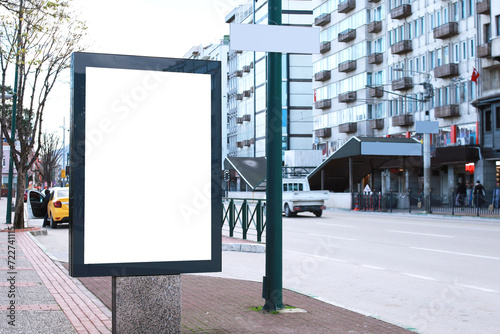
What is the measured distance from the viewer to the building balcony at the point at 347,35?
194 ft

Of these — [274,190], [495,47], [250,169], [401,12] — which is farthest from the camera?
[250,169]

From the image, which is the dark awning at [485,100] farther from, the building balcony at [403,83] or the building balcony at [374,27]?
the building balcony at [374,27]

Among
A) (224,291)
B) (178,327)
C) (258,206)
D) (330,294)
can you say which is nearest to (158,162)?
(178,327)

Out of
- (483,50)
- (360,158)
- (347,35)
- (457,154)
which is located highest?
(347,35)

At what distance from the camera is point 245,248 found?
1515 centimetres

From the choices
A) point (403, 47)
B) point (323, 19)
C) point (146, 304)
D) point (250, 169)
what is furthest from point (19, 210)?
point (323, 19)

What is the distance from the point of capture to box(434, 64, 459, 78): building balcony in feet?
146

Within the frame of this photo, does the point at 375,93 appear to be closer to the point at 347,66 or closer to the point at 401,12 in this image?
the point at 347,66

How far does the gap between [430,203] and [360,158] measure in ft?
34.5

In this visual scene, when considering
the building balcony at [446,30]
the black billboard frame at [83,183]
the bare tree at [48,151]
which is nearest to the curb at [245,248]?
the black billboard frame at [83,183]

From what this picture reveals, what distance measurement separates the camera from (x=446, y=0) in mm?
45938

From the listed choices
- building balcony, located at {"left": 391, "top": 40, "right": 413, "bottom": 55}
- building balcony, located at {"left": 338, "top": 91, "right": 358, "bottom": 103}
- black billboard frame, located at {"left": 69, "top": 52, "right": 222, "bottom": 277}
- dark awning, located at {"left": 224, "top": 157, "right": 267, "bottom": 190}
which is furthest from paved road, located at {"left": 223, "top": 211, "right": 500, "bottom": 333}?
building balcony, located at {"left": 338, "top": 91, "right": 358, "bottom": 103}

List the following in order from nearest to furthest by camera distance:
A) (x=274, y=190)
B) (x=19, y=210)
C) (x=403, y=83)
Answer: (x=274, y=190) → (x=19, y=210) → (x=403, y=83)

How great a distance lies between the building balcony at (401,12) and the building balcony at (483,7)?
30.2 feet
